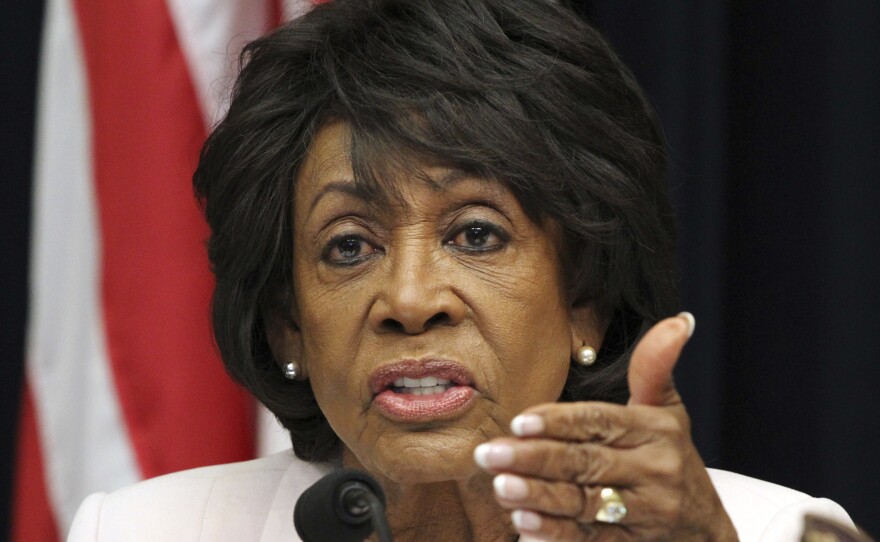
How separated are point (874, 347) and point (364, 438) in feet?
4.27

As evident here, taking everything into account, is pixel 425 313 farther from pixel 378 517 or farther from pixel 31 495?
pixel 31 495

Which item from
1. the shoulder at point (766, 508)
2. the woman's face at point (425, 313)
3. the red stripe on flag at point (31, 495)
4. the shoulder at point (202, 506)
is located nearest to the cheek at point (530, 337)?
the woman's face at point (425, 313)

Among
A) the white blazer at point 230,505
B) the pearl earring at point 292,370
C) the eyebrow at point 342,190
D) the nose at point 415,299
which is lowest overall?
the white blazer at point 230,505

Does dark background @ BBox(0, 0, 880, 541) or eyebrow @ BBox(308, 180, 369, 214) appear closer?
eyebrow @ BBox(308, 180, 369, 214)

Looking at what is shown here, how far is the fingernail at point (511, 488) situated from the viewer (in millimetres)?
1511

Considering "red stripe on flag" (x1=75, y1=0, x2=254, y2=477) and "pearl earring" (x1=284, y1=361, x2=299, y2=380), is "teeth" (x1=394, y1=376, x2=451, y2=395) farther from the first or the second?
"red stripe on flag" (x1=75, y1=0, x2=254, y2=477)

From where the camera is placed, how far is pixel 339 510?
159 cm

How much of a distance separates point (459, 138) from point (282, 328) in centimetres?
55

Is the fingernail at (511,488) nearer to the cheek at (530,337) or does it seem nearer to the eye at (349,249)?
the cheek at (530,337)

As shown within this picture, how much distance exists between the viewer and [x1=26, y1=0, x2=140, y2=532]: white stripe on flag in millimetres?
2949

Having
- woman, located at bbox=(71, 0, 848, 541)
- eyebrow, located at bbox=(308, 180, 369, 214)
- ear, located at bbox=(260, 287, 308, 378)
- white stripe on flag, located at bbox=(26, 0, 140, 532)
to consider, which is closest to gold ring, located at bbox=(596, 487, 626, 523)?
woman, located at bbox=(71, 0, 848, 541)

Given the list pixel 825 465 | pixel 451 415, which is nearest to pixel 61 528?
pixel 451 415

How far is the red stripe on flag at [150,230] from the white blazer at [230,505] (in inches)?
12.6

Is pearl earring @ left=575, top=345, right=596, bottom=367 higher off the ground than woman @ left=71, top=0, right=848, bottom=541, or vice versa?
woman @ left=71, top=0, right=848, bottom=541
